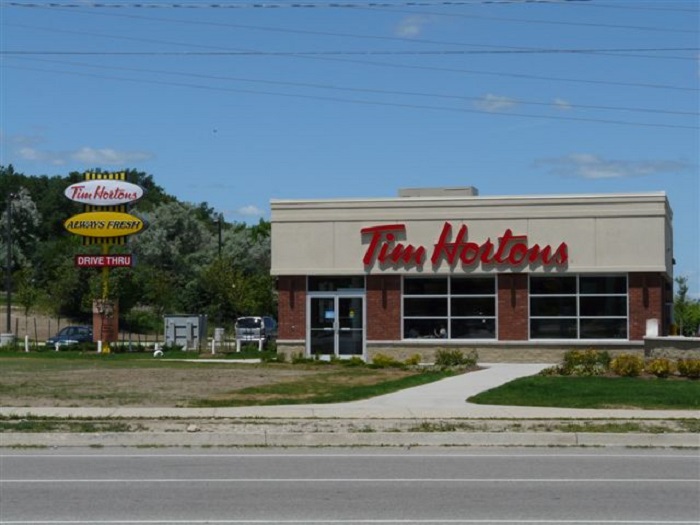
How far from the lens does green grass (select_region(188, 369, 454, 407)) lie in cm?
2084

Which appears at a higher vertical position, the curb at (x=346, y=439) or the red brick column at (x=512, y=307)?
the red brick column at (x=512, y=307)

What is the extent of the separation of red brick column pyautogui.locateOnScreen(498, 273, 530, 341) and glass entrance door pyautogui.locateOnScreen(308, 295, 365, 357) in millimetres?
4796

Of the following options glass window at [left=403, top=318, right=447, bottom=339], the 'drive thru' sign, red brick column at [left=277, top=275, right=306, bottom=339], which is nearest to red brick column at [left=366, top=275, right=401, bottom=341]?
glass window at [left=403, top=318, right=447, bottom=339]

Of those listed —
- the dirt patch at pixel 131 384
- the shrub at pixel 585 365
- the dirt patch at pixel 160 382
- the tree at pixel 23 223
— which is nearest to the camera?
the dirt patch at pixel 131 384

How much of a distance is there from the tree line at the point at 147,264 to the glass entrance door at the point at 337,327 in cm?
1241

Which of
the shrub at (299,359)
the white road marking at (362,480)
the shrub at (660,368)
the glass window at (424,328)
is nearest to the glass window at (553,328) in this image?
the glass window at (424,328)

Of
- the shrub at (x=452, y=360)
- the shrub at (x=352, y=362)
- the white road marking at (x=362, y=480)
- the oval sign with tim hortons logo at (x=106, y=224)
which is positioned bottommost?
the white road marking at (x=362, y=480)

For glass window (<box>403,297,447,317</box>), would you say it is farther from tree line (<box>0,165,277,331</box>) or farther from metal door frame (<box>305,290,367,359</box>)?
tree line (<box>0,165,277,331</box>)

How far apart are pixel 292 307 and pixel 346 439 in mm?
20915

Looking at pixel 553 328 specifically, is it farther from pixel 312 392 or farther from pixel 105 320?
pixel 105 320

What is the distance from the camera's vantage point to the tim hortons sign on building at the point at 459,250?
3588cm

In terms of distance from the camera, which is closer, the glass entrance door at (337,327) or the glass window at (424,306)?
the glass window at (424,306)

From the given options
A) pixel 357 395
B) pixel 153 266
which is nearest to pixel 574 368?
pixel 357 395

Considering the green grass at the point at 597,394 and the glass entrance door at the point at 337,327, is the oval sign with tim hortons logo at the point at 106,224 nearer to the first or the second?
the glass entrance door at the point at 337,327
